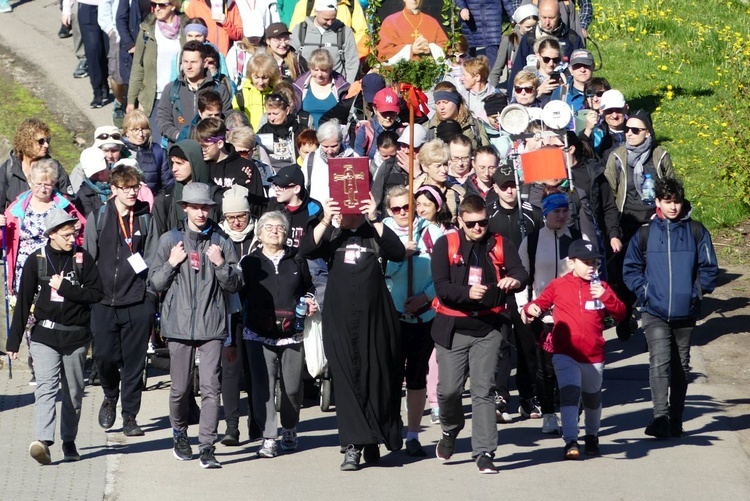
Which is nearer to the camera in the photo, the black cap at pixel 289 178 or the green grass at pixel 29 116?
the black cap at pixel 289 178

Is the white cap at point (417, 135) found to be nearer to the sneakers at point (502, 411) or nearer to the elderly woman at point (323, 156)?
the elderly woman at point (323, 156)

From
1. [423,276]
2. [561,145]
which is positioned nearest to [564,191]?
[561,145]

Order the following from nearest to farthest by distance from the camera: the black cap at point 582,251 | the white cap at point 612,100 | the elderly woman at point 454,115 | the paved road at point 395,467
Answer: the paved road at point 395,467, the black cap at point 582,251, the elderly woman at point 454,115, the white cap at point 612,100

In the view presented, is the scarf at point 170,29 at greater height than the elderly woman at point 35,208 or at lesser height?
greater

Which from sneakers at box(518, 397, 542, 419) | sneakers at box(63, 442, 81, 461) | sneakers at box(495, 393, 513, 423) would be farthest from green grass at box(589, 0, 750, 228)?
sneakers at box(63, 442, 81, 461)

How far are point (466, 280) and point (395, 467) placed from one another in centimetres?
141

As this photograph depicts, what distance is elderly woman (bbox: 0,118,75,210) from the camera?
12.6m

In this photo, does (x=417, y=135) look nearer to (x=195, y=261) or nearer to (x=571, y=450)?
(x=195, y=261)

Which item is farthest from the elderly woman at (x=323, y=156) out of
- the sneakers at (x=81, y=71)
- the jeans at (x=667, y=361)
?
the sneakers at (x=81, y=71)

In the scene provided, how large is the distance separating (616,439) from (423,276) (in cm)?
190

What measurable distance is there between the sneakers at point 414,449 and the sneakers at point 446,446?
0.20 meters

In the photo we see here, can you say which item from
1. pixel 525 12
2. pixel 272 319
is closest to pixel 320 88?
A: pixel 525 12

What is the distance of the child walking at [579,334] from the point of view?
1034 centimetres

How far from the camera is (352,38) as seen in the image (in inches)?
629
